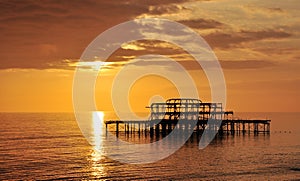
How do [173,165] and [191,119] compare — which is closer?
[173,165]

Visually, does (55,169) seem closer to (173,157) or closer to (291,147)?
(173,157)

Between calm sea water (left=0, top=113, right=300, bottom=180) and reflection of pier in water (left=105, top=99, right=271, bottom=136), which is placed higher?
reflection of pier in water (left=105, top=99, right=271, bottom=136)

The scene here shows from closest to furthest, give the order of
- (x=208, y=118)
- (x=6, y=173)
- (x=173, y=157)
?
(x=6, y=173) < (x=173, y=157) < (x=208, y=118)

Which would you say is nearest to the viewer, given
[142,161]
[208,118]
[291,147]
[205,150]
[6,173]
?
[6,173]

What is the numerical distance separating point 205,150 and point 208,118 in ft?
131

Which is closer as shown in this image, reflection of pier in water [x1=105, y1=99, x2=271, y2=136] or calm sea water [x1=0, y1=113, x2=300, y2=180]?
calm sea water [x1=0, y1=113, x2=300, y2=180]

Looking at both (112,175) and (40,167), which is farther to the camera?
(40,167)

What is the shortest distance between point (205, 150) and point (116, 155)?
1700 centimetres

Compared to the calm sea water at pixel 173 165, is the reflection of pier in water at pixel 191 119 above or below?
above

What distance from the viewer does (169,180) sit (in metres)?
53.6

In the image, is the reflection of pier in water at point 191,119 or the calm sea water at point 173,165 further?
the reflection of pier in water at point 191,119

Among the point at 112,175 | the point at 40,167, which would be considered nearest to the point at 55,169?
the point at 40,167

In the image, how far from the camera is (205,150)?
8538 centimetres

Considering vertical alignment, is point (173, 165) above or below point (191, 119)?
below
